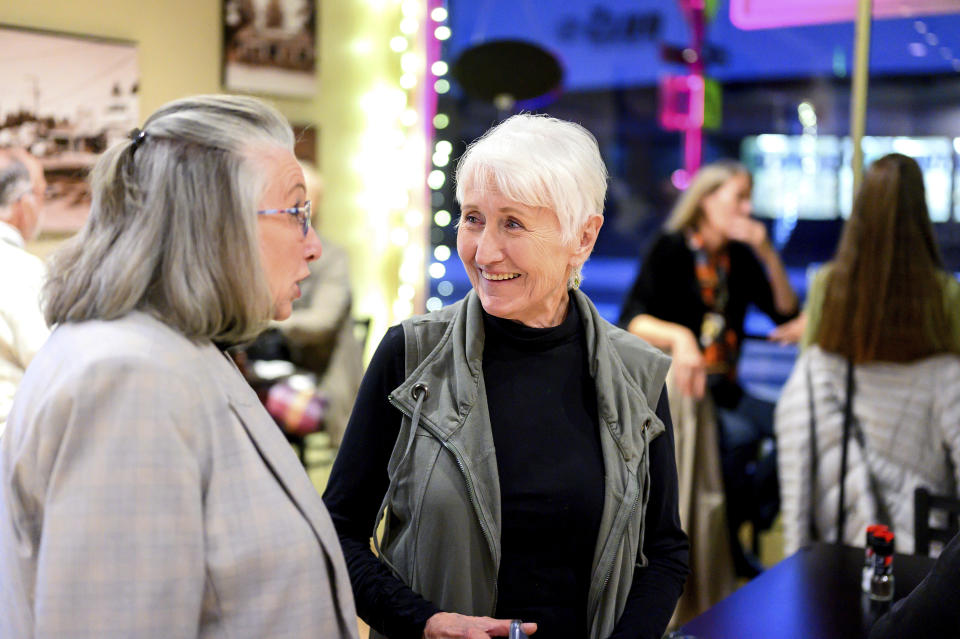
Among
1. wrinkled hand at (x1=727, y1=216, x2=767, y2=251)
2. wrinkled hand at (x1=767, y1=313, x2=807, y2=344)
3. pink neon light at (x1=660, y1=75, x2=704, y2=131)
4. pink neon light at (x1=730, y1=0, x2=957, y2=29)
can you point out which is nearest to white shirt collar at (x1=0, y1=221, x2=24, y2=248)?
wrinkled hand at (x1=727, y1=216, x2=767, y2=251)

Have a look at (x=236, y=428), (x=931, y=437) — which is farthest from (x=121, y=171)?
(x=931, y=437)

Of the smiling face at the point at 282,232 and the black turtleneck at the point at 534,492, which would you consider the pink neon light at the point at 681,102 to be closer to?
the black turtleneck at the point at 534,492

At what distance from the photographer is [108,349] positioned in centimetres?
111

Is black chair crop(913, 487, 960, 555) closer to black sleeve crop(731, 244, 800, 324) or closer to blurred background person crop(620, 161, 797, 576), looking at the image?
blurred background person crop(620, 161, 797, 576)

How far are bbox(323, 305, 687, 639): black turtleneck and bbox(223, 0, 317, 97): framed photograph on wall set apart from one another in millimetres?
3511

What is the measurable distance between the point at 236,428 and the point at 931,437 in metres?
2.55

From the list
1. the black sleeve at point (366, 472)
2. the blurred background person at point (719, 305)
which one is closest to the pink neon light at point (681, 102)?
the blurred background person at point (719, 305)

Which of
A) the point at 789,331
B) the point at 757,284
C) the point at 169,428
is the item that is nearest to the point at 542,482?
the point at 169,428

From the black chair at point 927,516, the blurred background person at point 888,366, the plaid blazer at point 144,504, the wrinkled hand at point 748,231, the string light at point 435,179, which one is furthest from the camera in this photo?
the string light at point 435,179

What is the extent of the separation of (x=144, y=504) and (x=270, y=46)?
429 centimetres

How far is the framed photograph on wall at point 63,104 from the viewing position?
12.4ft

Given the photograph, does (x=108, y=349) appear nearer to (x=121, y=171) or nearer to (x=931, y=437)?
(x=121, y=171)

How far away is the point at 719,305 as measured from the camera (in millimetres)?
4020

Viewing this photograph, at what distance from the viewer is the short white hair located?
1.66m
